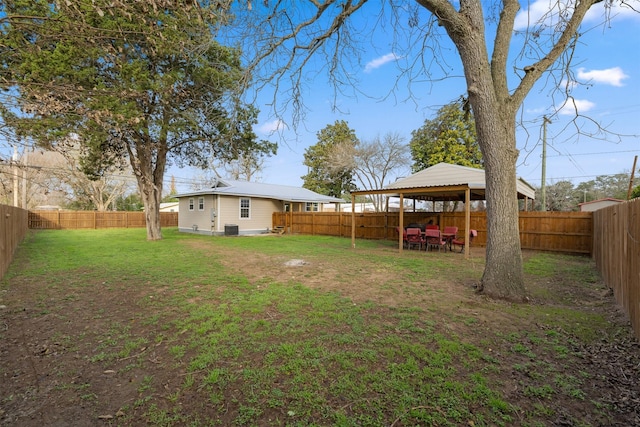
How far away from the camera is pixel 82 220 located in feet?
78.4

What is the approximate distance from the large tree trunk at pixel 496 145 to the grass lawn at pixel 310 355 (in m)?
0.62

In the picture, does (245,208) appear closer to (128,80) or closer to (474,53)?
(128,80)

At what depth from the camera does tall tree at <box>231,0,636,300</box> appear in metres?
5.20

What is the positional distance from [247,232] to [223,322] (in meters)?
16.3

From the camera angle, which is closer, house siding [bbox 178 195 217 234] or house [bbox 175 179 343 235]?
house [bbox 175 179 343 235]

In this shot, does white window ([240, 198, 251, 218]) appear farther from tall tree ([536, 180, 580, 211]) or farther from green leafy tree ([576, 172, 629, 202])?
green leafy tree ([576, 172, 629, 202])

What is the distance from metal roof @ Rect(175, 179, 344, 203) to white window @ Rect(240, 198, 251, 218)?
25.2 inches

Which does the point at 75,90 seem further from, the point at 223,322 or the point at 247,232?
the point at 247,232

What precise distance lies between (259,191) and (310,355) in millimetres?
18892

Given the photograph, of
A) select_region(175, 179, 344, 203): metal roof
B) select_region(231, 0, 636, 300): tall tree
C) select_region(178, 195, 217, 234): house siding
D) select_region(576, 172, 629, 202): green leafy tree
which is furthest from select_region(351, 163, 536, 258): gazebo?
select_region(576, 172, 629, 202): green leafy tree

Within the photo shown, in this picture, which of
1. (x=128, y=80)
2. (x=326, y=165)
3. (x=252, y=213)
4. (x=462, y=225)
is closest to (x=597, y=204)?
(x=462, y=225)

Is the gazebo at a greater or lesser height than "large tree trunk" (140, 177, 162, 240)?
greater

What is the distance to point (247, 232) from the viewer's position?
789 inches

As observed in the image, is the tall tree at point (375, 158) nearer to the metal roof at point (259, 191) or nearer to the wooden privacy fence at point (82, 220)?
the metal roof at point (259, 191)
